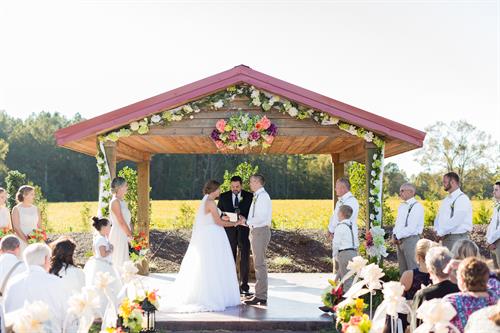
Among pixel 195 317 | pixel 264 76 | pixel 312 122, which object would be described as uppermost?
pixel 264 76

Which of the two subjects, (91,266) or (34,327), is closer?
(34,327)

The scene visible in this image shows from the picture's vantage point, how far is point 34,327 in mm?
3783

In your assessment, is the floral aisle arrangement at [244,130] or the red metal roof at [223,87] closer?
the red metal roof at [223,87]

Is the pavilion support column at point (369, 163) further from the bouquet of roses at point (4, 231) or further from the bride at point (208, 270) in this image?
the bouquet of roses at point (4, 231)

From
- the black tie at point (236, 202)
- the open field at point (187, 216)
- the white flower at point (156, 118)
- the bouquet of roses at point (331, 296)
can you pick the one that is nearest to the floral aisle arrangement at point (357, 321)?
the bouquet of roses at point (331, 296)

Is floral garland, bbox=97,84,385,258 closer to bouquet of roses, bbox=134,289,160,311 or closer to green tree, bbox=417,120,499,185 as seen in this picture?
bouquet of roses, bbox=134,289,160,311

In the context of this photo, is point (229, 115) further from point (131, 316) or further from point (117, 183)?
point (131, 316)

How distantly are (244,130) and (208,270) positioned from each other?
6.94 ft

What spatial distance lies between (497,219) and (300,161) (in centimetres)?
3160

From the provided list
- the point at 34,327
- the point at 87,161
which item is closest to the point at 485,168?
the point at 87,161

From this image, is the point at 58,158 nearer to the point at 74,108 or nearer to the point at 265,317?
the point at 74,108

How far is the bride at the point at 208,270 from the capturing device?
916cm

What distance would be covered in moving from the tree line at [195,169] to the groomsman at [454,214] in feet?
72.3

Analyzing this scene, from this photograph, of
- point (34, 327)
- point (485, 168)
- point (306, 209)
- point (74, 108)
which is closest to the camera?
point (34, 327)
